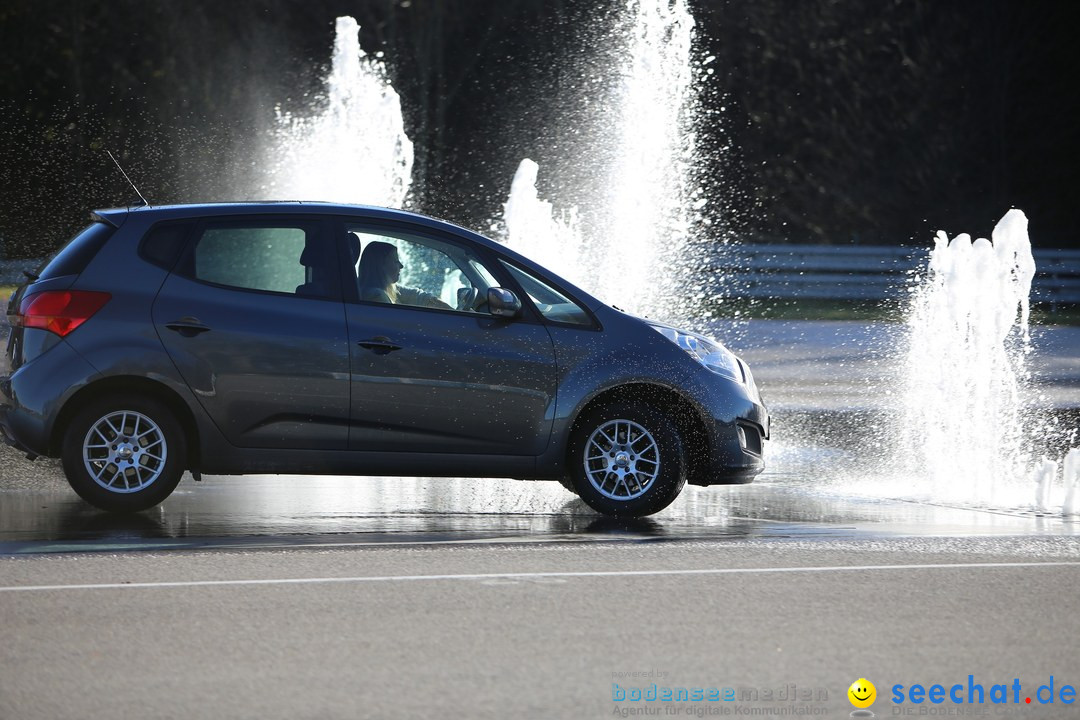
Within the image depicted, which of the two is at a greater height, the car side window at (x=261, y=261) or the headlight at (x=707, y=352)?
the car side window at (x=261, y=261)

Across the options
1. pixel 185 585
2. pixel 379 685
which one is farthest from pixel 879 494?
pixel 379 685

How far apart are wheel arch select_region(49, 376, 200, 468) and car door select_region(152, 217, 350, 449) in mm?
149

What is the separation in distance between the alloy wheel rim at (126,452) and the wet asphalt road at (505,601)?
0.23 meters

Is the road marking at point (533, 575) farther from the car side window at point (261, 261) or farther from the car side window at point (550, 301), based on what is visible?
the car side window at point (261, 261)

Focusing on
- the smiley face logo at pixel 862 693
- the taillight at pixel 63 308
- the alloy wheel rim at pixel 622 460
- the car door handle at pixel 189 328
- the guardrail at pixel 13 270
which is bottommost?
the smiley face logo at pixel 862 693

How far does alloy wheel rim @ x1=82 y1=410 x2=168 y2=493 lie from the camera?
29.5 ft

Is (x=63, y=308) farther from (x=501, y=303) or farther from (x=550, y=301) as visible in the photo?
(x=550, y=301)

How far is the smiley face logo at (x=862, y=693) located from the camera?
5.50 metres

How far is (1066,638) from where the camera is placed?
6.49 metres

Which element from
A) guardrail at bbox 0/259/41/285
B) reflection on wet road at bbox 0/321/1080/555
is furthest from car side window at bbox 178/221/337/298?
guardrail at bbox 0/259/41/285

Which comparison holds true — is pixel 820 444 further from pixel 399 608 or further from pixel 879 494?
pixel 399 608

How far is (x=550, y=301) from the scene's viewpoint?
9453 millimetres

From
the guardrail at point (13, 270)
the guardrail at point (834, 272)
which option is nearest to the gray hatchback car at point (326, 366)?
the guardrail at point (13, 270)

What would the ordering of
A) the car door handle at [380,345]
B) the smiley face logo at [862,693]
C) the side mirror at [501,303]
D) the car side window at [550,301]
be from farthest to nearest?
1. the car side window at [550,301]
2. the side mirror at [501,303]
3. the car door handle at [380,345]
4. the smiley face logo at [862,693]
